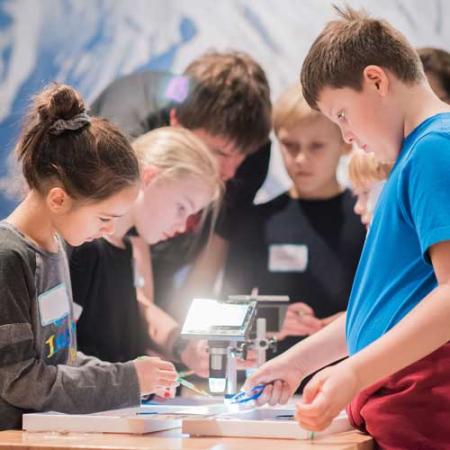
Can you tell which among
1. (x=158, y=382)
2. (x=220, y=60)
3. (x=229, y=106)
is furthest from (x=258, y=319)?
(x=220, y=60)

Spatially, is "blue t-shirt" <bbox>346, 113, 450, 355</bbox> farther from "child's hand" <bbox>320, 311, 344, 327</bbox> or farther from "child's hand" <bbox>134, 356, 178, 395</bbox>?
"child's hand" <bbox>320, 311, 344, 327</bbox>

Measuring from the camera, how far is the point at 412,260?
1630mm

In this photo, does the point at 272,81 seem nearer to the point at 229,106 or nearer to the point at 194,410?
the point at 229,106

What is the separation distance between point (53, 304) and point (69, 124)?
0.36m

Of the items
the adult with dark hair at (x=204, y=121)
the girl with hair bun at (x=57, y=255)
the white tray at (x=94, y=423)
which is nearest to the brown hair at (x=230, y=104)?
the adult with dark hair at (x=204, y=121)

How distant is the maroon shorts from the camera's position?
5.28 ft

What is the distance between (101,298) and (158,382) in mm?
836

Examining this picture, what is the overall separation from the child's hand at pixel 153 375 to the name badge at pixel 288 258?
1463 mm

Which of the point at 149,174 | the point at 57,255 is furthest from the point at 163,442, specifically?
the point at 149,174

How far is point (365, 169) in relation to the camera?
2953mm

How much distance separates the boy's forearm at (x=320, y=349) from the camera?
1.92 metres

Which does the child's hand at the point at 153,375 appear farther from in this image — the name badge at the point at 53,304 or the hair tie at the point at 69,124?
the hair tie at the point at 69,124

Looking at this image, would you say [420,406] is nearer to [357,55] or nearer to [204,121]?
[357,55]

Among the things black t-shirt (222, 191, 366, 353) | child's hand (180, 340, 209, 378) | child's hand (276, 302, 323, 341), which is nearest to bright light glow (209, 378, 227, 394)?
child's hand (180, 340, 209, 378)
